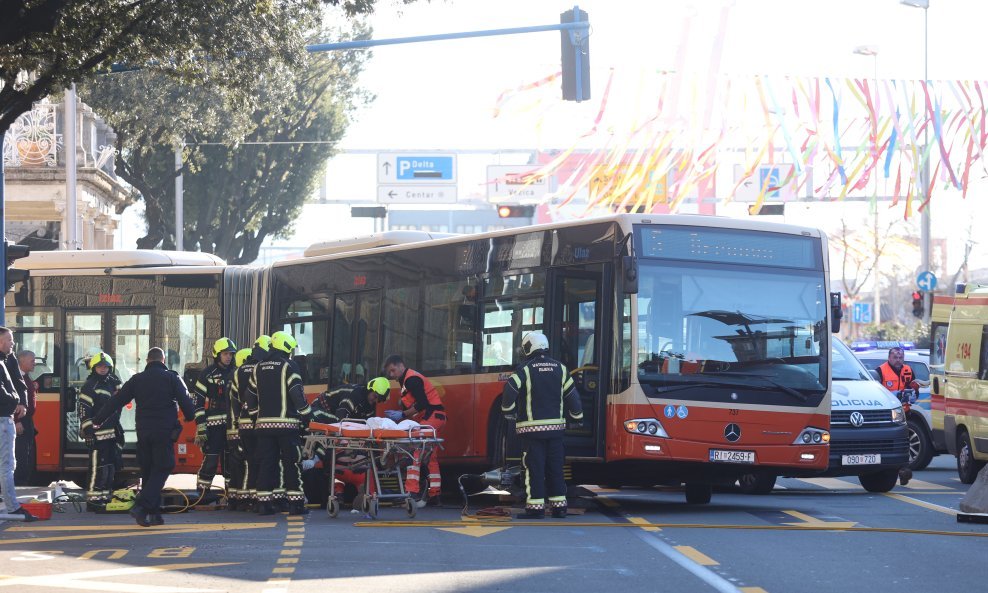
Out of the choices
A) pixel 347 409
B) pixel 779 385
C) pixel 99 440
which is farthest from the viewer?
pixel 99 440

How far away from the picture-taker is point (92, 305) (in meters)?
21.6

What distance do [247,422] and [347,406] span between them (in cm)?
103

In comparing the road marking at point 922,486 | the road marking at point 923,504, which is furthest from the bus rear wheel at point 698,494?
the road marking at point 922,486

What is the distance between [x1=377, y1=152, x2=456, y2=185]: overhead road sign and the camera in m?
45.0

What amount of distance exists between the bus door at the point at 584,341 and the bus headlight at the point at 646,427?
0.47 metres

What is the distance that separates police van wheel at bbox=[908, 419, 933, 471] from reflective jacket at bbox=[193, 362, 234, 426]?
10.3 m

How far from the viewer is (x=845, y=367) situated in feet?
64.9

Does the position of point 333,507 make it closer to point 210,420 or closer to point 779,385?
point 210,420

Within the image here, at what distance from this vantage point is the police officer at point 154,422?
1509 cm

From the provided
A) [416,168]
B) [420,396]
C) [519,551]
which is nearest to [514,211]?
[416,168]

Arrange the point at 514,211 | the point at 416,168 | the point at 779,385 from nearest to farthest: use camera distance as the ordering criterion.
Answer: the point at 779,385 → the point at 514,211 → the point at 416,168

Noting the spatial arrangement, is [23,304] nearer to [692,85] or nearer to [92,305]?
[92,305]

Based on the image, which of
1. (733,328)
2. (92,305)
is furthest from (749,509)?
(92,305)

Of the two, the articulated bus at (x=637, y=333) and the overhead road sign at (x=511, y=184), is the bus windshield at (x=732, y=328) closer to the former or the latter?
the articulated bus at (x=637, y=333)
